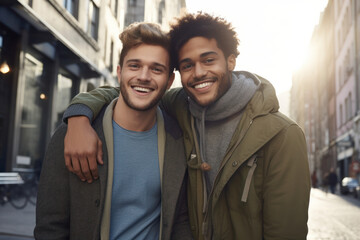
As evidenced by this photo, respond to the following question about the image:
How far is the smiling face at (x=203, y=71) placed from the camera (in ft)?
9.64

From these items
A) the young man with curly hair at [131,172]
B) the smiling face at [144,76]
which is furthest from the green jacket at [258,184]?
the smiling face at [144,76]

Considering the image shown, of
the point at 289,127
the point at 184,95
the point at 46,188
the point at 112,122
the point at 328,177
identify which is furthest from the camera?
the point at 328,177

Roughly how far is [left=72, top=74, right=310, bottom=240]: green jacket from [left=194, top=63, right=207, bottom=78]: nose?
1.36 ft

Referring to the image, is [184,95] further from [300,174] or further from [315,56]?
[315,56]

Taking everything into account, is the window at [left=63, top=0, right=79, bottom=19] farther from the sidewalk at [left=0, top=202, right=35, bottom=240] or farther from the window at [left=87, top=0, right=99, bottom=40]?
the sidewalk at [left=0, top=202, right=35, bottom=240]

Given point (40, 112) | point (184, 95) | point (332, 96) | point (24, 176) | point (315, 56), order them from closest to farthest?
1. point (184, 95)
2. point (24, 176)
3. point (40, 112)
4. point (332, 96)
5. point (315, 56)

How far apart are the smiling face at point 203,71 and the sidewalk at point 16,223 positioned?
4579 millimetres

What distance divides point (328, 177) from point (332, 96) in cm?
1501

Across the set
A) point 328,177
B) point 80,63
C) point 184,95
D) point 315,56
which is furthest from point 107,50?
point 315,56

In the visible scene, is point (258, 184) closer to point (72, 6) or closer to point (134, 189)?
point (134, 189)

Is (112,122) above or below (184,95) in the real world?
below

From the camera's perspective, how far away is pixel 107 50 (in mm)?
23484

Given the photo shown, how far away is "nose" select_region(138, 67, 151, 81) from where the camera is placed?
2.77 metres

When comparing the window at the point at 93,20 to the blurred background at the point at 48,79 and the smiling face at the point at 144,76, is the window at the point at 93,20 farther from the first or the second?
the smiling face at the point at 144,76
